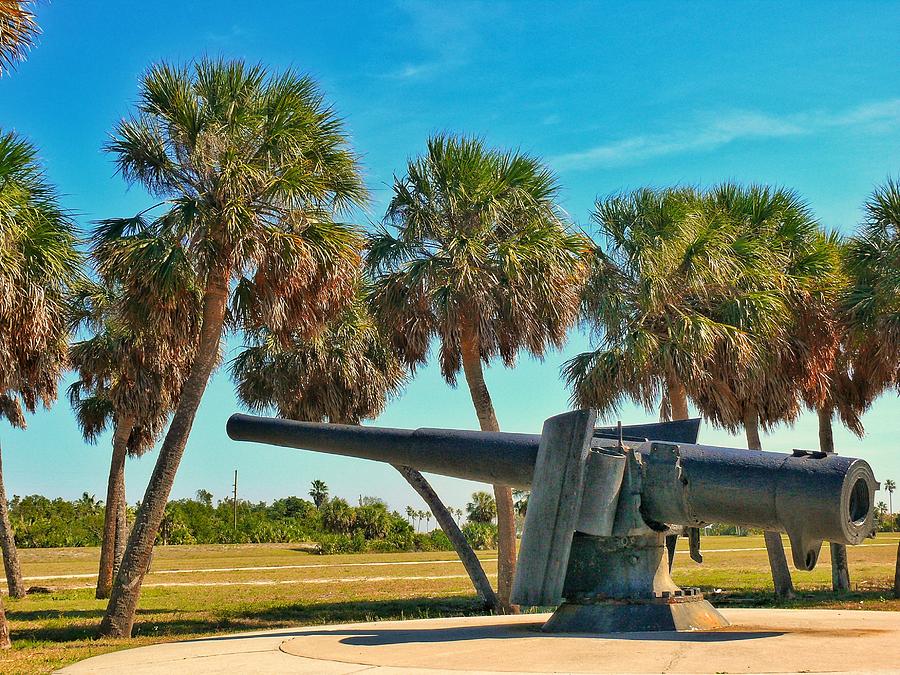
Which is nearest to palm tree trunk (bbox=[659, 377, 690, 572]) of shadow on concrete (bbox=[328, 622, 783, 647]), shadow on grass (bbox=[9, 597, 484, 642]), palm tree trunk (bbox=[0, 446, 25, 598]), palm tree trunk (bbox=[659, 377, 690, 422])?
palm tree trunk (bbox=[659, 377, 690, 422])

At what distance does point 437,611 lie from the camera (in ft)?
63.3

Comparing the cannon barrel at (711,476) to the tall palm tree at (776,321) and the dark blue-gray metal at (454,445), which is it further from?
the tall palm tree at (776,321)

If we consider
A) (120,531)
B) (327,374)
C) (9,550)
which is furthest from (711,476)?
(9,550)

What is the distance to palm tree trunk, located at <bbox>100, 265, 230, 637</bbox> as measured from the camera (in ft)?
47.8

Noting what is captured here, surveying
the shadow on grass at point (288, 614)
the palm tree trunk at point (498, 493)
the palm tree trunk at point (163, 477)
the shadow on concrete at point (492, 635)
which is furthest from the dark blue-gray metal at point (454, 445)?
the palm tree trunk at point (498, 493)

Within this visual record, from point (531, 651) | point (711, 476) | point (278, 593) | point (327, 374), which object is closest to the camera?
point (531, 651)

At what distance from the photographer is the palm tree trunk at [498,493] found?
18000mm

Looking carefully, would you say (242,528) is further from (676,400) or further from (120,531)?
(676,400)

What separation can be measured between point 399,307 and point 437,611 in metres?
6.08

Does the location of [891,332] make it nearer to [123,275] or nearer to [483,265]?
[483,265]

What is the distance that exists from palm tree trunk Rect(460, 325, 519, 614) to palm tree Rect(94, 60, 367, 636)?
132 inches

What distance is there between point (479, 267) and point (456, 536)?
244 inches

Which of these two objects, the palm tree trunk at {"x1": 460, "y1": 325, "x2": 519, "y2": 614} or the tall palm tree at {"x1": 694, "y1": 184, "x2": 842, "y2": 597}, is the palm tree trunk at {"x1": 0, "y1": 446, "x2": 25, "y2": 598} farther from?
the tall palm tree at {"x1": 694, "y1": 184, "x2": 842, "y2": 597}

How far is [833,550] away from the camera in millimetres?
20609
